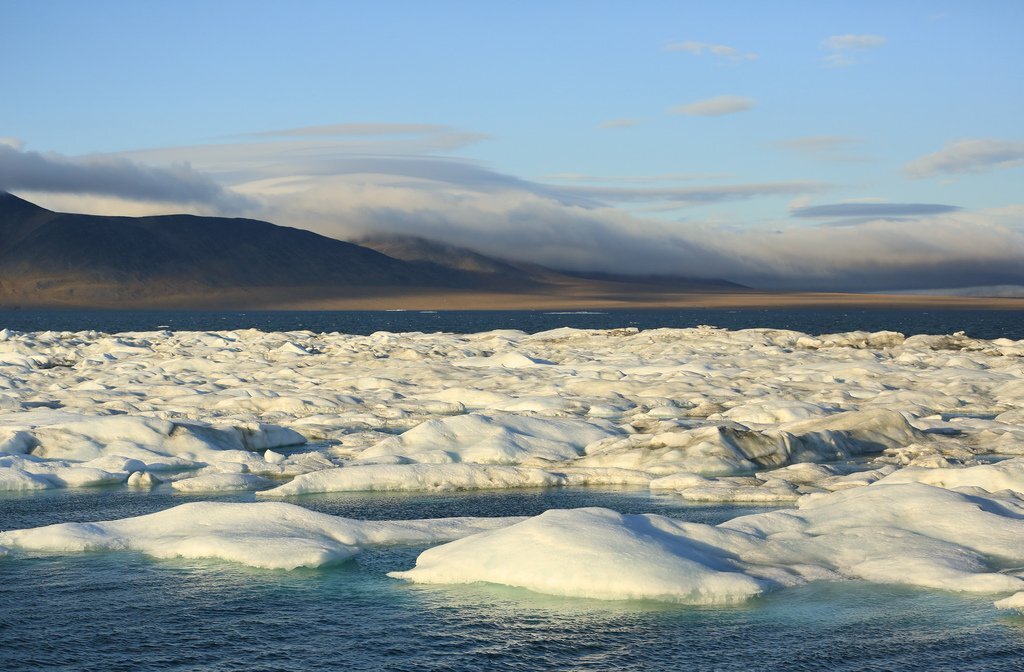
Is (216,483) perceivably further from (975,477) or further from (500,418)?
(975,477)

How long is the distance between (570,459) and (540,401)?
28.8 ft

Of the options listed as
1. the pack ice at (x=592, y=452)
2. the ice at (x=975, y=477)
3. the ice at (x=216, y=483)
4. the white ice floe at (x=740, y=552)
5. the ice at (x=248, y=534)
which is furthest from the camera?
the ice at (x=216, y=483)

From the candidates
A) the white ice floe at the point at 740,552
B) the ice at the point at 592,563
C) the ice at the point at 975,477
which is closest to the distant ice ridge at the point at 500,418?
the ice at the point at 975,477

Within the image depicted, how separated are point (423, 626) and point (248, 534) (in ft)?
14.5

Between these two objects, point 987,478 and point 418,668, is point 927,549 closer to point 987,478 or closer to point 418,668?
point 987,478

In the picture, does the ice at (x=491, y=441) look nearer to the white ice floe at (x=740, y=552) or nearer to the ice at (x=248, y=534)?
the ice at (x=248, y=534)

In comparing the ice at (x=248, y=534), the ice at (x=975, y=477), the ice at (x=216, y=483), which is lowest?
the ice at (x=216, y=483)

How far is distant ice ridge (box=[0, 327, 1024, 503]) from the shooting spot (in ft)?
72.6

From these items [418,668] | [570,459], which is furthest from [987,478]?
[418,668]

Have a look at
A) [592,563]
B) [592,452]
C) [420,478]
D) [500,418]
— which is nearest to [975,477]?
[592,452]

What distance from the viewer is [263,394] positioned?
35.9 m

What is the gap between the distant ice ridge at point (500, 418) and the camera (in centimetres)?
2212

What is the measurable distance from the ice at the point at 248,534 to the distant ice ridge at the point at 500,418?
4268 millimetres

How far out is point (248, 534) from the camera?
15406 mm
